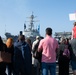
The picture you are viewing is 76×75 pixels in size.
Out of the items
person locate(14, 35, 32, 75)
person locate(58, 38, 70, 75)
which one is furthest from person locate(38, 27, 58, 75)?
person locate(58, 38, 70, 75)

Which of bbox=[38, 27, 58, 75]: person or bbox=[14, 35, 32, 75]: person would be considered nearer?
bbox=[38, 27, 58, 75]: person

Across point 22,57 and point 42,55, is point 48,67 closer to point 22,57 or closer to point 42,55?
point 42,55

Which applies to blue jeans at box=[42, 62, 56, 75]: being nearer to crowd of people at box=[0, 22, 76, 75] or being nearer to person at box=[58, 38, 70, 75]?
crowd of people at box=[0, 22, 76, 75]

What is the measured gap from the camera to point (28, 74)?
8.52 meters

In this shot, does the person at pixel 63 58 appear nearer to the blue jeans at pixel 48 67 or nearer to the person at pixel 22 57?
the blue jeans at pixel 48 67

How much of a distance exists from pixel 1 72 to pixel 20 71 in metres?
0.65

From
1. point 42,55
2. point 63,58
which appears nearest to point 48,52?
point 42,55

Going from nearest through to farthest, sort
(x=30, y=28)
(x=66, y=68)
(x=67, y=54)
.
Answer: (x=67, y=54)
(x=66, y=68)
(x=30, y=28)

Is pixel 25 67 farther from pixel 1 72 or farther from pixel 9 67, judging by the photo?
pixel 9 67

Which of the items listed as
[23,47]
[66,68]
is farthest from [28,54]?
[66,68]

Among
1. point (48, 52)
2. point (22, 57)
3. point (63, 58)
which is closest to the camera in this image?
point (48, 52)

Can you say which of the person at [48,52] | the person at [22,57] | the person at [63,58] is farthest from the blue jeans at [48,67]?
the person at [63,58]

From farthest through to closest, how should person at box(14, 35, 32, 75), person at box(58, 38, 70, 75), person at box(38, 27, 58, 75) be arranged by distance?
person at box(58, 38, 70, 75) → person at box(14, 35, 32, 75) → person at box(38, 27, 58, 75)

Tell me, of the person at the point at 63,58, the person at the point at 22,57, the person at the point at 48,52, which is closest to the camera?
the person at the point at 48,52
